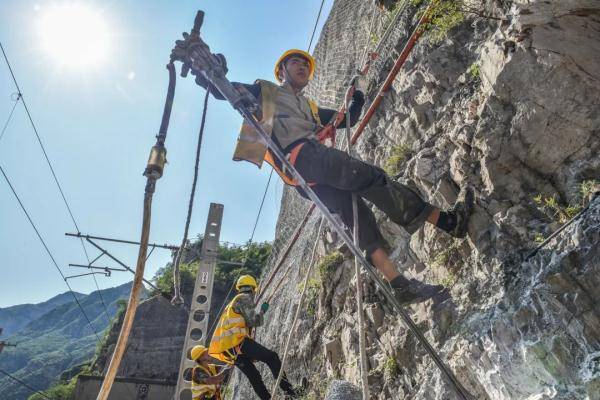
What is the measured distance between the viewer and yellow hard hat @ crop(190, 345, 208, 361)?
19.6 feet

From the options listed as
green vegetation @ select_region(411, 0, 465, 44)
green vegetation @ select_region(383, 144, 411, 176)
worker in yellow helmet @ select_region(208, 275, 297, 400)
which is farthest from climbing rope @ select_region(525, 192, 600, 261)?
worker in yellow helmet @ select_region(208, 275, 297, 400)

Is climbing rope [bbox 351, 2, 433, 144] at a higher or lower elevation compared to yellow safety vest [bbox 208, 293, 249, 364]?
higher

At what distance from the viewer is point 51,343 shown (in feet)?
208

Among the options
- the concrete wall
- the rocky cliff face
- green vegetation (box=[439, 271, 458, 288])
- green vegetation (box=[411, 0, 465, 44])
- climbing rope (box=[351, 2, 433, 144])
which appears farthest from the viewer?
the concrete wall

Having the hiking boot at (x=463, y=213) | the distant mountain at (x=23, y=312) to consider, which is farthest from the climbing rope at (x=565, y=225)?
the distant mountain at (x=23, y=312)

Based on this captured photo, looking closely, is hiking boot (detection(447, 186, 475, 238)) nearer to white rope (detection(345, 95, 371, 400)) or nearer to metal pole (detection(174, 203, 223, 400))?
white rope (detection(345, 95, 371, 400))

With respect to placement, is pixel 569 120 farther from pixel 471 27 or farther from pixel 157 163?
pixel 157 163

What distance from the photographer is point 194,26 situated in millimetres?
2631

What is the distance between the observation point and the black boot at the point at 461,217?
271 cm

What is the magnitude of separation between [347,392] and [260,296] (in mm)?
7828

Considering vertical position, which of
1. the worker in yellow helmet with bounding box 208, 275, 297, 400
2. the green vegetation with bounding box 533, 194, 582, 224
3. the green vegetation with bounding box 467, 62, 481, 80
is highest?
the green vegetation with bounding box 467, 62, 481, 80

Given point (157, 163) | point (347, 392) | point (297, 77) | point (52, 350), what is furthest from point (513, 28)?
→ point (52, 350)

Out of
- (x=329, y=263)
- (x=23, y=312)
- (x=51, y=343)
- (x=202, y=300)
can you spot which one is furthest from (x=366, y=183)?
(x=23, y=312)

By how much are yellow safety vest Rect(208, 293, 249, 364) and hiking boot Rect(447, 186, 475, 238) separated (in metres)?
3.04
